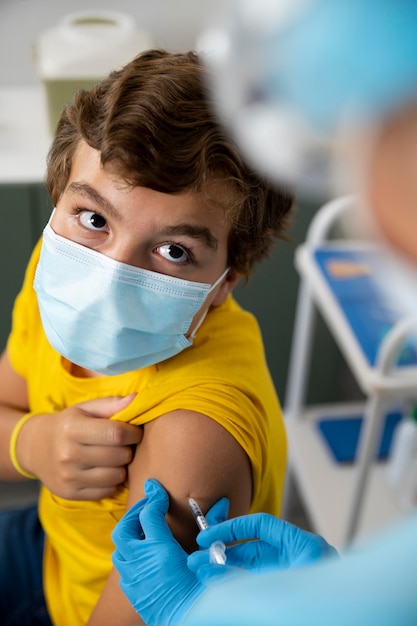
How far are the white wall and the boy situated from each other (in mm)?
733

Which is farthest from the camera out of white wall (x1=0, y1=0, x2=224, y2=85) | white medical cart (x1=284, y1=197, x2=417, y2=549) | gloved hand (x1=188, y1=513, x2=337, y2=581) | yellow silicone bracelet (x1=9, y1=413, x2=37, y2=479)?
white wall (x1=0, y1=0, x2=224, y2=85)

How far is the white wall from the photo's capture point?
60.5 inches

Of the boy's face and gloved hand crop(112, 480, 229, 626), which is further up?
the boy's face

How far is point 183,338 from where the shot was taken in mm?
893

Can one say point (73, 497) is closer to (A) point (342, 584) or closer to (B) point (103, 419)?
(B) point (103, 419)

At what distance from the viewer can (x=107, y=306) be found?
0.81 metres

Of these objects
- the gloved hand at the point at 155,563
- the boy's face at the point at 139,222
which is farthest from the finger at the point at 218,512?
the boy's face at the point at 139,222

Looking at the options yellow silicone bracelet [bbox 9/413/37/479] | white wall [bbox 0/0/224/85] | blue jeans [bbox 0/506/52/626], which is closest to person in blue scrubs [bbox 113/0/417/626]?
yellow silicone bracelet [bbox 9/413/37/479]

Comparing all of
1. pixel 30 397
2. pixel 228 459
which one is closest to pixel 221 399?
pixel 228 459

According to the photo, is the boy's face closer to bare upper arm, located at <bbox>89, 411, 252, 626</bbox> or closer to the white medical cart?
bare upper arm, located at <bbox>89, 411, 252, 626</bbox>

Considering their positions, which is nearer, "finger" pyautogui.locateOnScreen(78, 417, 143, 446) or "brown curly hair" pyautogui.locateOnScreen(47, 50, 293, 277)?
"brown curly hair" pyautogui.locateOnScreen(47, 50, 293, 277)

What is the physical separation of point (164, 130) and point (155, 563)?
0.46 m

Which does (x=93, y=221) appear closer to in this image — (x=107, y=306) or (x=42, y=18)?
(x=107, y=306)

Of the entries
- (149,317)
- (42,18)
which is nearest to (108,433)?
(149,317)
